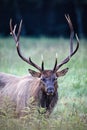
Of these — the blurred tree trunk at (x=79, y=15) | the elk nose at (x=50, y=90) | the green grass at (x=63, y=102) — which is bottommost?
the green grass at (x=63, y=102)

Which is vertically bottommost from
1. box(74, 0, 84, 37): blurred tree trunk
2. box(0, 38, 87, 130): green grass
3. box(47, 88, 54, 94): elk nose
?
box(0, 38, 87, 130): green grass

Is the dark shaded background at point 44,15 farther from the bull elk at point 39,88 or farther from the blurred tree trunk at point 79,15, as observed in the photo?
the bull elk at point 39,88

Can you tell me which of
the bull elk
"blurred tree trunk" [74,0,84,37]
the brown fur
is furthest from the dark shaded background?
the bull elk

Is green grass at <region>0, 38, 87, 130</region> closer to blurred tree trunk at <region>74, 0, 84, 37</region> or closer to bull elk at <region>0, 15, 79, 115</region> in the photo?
bull elk at <region>0, 15, 79, 115</region>

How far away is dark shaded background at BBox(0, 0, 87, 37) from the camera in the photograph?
31.2m

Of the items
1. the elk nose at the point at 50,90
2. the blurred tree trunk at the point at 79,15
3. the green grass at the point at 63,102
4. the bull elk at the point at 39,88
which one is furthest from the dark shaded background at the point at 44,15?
the elk nose at the point at 50,90

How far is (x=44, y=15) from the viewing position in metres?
32.5

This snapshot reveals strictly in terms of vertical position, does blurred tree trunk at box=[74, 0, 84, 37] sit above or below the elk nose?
above

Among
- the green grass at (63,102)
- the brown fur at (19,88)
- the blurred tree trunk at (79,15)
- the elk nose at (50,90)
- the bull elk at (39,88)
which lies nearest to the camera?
the green grass at (63,102)

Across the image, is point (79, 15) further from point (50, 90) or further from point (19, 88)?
point (50, 90)

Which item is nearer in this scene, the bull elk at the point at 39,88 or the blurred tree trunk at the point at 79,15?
the bull elk at the point at 39,88

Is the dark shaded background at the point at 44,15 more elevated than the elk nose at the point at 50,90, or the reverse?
the dark shaded background at the point at 44,15

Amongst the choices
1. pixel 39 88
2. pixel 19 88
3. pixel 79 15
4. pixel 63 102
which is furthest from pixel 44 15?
pixel 39 88

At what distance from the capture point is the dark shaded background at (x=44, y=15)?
3119cm
